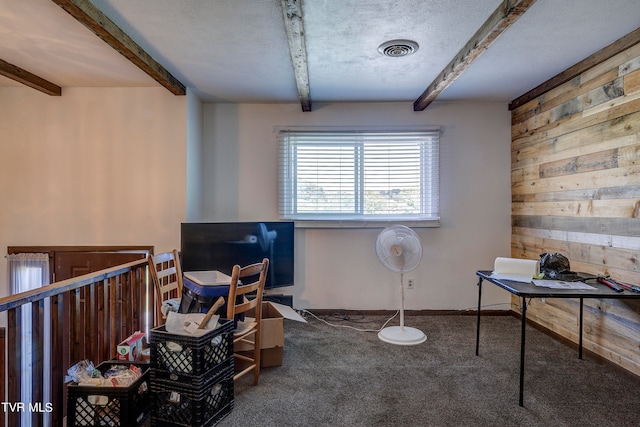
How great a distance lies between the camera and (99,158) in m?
3.45

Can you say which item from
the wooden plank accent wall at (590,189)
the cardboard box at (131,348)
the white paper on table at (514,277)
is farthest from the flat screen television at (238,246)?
the wooden plank accent wall at (590,189)

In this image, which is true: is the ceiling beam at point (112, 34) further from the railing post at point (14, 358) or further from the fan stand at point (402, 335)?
the fan stand at point (402, 335)

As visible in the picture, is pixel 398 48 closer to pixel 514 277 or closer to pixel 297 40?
pixel 297 40

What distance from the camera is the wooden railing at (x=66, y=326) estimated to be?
156 cm

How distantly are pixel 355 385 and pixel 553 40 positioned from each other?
9.07 feet

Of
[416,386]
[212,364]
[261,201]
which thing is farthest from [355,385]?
[261,201]

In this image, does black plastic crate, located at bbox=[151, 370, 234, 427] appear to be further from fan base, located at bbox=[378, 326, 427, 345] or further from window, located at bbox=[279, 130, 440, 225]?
window, located at bbox=[279, 130, 440, 225]

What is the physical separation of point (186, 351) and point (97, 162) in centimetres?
247

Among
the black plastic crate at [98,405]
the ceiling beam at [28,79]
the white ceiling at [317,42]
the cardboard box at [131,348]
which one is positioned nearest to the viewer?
the black plastic crate at [98,405]

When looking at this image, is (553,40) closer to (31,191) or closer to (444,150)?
(444,150)

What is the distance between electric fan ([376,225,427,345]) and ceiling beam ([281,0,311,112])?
59.6 inches

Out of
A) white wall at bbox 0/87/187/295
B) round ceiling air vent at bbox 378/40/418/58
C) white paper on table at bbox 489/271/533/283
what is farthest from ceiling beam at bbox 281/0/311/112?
white paper on table at bbox 489/271/533/283

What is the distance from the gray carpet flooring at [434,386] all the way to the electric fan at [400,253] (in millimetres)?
107

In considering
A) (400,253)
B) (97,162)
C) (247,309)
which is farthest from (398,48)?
(97,162)
